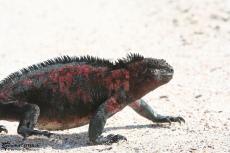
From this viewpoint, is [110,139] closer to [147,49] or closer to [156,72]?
[156,72]

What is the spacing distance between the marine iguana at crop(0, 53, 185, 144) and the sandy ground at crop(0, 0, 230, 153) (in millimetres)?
277

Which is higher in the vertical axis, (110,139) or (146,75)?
(146,75)

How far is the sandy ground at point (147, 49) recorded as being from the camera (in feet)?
26.3

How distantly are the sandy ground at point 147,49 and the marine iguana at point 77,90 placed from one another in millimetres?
277

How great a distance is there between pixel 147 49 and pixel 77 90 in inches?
249

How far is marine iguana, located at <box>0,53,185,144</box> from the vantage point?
7809 millimetres

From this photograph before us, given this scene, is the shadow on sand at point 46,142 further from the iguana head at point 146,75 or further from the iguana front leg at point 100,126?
the iguana head at point 146,75

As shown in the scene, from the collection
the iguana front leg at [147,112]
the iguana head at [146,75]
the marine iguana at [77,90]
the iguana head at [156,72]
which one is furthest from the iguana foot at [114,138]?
the iguana front leg at [147,112]

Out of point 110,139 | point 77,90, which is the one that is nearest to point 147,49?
point 77,90

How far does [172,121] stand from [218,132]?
88 cm

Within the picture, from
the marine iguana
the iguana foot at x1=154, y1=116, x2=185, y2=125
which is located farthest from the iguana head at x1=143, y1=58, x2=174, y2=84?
the iguana foot at x1=154, y1=116, x2=185, y2=125

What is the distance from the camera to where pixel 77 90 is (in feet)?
26.3

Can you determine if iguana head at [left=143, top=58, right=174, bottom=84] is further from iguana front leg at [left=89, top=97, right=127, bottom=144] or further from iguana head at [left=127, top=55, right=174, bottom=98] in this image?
iguana front leg at [left=89, top=97, right=127, bottom=144]

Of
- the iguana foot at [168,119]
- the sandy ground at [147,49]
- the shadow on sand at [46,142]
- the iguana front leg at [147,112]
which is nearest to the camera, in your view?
the shadow on sand at [46,142]
